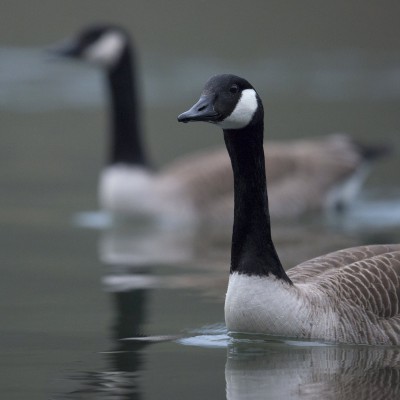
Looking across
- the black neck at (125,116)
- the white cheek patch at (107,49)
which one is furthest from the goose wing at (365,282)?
the white cheek patch at (107,49)

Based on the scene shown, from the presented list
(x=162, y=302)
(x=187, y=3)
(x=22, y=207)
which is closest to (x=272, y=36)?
(x=187, y=3)

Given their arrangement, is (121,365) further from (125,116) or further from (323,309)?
(125,116)

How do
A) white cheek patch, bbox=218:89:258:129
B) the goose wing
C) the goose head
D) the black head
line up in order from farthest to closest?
the goose head → the goose wing → white cheek patch, bbox=218:89:258:129 → the black head

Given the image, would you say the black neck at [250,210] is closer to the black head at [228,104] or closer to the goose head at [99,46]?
the black head at [228,104]

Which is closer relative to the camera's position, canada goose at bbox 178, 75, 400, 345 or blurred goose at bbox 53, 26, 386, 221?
canada goose at bbox 178, 75, 400, 345

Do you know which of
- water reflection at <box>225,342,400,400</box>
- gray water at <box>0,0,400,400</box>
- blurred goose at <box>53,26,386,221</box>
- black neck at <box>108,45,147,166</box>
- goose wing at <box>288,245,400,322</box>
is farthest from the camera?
black neck at <box>108,45,147,166</box>

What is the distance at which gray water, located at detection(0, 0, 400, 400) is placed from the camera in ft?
23.4

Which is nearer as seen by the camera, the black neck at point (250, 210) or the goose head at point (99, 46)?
the black neck at point (250, 210)

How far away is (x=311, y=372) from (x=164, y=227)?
628 centimetres

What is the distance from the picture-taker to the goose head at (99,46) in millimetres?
15281

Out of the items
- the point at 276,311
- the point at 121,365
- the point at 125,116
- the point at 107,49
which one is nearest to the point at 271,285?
the point at 276,311

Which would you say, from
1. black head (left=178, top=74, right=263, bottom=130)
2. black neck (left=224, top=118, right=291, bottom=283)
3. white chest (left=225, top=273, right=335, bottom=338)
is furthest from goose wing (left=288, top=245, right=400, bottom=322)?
black head (left=178, top=74, right=263, bottom=130)

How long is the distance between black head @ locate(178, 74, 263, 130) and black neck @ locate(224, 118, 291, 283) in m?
0.11

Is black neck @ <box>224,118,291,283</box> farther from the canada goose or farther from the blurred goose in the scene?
the blurred goose
